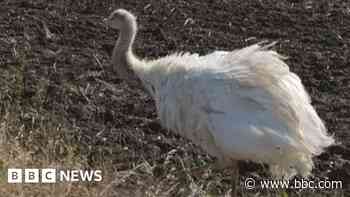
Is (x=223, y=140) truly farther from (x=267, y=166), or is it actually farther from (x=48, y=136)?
(x=48, y=136)

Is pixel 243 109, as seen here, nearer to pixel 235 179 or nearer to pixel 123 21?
pixel 235 179

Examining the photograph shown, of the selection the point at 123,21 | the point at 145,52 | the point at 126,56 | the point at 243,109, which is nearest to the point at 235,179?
the point at 243,109

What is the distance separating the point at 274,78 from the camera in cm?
780

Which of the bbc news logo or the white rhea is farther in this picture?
the white rhea

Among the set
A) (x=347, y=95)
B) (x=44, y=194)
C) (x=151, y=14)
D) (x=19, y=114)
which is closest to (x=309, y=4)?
(x=151, y=14)

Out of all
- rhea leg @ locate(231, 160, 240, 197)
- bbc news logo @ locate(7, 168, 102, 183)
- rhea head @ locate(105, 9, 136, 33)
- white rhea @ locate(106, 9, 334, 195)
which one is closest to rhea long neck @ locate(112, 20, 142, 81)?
rhea head @ locate(105, 9, 136, 33)

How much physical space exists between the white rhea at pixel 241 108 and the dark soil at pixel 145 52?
757 millimetres

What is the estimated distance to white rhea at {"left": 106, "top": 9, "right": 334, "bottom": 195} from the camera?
7473 mm

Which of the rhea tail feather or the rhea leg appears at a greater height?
the rhea tail feather

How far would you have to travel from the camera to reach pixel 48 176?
7.01 meters

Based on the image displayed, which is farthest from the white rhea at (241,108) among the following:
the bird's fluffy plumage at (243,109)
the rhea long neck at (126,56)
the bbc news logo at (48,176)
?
the bbc news logo at (48,176)

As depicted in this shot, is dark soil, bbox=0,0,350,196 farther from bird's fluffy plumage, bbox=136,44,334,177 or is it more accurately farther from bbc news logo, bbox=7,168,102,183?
bbc news logo, bbox=7,168,102,183

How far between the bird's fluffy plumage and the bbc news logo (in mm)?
975

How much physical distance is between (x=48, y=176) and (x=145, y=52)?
168 inches
